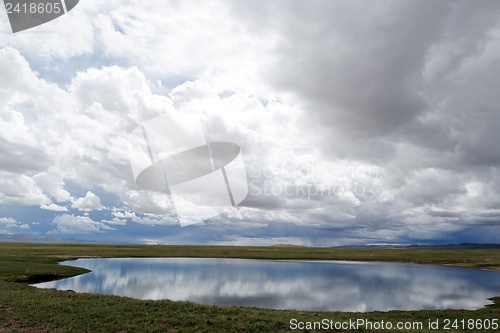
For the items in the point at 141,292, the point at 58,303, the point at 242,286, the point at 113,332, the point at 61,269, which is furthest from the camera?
the point at 61,269

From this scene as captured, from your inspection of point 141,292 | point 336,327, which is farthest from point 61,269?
point 336,327

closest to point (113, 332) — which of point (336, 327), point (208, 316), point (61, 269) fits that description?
point (208, 316)

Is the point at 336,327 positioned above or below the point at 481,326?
above

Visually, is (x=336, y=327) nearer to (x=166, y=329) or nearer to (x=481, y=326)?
(x=166, y=329)

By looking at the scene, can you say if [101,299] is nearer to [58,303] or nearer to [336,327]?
[58,303]

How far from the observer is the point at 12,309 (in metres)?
21.2

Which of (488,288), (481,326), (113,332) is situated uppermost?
(113,332)

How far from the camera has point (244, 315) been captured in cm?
2075

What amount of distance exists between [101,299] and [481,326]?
3140 cm

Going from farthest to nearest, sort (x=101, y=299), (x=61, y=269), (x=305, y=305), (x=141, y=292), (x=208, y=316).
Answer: (x=61, y=269) < (x=141, y=292) < (x=305, y=305) < (x=101, y=299) < (x=208, y=316)

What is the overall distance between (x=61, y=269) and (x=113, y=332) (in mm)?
45628

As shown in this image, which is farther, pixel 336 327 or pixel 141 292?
pixel 141 292

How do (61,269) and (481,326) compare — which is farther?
(61,269)

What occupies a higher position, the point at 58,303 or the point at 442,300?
the point at 58,303
